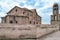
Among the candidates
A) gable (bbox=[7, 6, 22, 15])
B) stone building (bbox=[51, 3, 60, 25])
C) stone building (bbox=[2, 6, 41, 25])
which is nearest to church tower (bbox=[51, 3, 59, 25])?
stone building (bbox=[51, 3, 60, 25])

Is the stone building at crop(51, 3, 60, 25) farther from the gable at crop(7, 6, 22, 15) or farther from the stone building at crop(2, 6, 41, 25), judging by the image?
the gable at crop(7, 6, 22, 15)

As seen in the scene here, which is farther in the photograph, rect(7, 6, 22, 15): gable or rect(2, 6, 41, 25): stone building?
rect(7, 6, 22, 15): gable

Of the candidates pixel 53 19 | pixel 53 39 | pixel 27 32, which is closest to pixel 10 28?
pixel 27 32

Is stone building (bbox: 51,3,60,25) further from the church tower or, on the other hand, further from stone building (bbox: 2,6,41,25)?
stone building (bbox: 2,6,41,25)

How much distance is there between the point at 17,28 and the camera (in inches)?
367

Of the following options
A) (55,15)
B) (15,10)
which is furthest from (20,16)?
(55,15)

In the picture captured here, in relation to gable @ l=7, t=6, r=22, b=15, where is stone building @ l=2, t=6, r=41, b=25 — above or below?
below

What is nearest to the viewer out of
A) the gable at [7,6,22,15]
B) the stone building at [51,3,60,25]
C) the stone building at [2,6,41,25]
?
the stone building at [2,6,41,25]

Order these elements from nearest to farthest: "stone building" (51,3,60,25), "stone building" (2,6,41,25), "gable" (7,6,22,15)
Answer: "stone building" (2,6,41,25) → "gable" (7,6,22,15) → "stone building" (51,3,60,25)

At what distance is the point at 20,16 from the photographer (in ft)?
129

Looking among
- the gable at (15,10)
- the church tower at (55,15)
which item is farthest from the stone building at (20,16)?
the church tower at (55,15)

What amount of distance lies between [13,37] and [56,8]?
4856 centimetres

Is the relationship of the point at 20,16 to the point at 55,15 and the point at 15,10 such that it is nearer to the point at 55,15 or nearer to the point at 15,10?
the point at 15,10

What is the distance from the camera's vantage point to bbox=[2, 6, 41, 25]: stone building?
38925mm
